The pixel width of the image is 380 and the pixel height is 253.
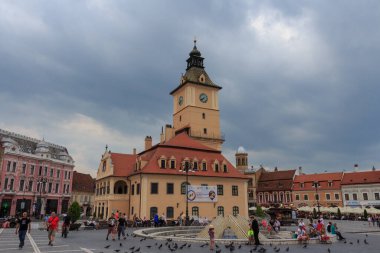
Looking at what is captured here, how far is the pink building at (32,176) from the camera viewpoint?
5809 centimetres

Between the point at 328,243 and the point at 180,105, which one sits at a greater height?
the point at 180,105

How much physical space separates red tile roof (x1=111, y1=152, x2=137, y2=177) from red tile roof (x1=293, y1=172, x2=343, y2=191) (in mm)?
50022

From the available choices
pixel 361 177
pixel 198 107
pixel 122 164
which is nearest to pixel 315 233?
pixel 122 164

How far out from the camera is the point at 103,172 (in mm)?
50656

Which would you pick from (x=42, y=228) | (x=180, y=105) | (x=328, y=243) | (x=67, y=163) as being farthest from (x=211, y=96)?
(x=328, y=243)

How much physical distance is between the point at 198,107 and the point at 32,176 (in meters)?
36.2

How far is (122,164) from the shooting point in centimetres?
4875

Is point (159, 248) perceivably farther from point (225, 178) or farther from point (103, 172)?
point (103, 172)

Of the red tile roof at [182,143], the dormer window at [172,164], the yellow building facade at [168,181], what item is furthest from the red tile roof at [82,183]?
the dormer window at [172,164]

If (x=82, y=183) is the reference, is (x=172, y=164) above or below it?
below

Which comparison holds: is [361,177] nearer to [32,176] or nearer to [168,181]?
[168,181]

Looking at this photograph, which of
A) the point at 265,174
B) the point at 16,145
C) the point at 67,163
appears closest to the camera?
the point at 16,145

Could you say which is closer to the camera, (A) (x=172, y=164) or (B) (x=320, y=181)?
(A) (x=172, y=164)

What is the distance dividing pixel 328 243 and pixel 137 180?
27.8 metres
